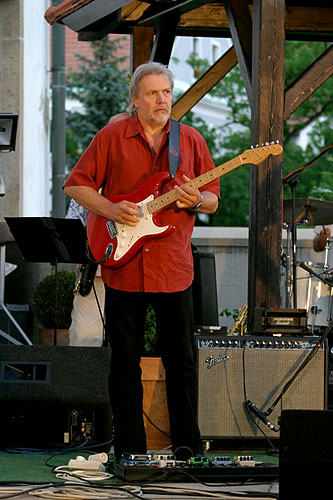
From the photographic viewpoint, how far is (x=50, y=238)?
20.7ft

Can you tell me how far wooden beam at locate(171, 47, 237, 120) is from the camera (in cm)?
882

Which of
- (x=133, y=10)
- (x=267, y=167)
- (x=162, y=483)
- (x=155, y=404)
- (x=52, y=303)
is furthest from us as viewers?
(x=52, y=303)

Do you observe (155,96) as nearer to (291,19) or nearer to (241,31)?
(241,31)

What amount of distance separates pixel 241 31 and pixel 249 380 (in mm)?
2564

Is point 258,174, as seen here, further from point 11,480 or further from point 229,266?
point 229,266

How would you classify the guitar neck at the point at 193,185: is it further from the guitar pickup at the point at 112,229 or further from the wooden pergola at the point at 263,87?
the wooden pergola at the point at 263,87

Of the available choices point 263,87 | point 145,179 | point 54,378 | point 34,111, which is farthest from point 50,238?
point 34,111

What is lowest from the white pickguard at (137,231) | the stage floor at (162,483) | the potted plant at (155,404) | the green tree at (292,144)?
the stage floor at (162,483)

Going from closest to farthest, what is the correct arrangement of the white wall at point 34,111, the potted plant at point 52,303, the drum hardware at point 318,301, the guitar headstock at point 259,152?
the guitar headstock at point 259,152 → the drum hardware at point 318,301 → the potted plant at point 52,303 → the white wall at point 34,111

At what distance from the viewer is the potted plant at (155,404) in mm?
6117

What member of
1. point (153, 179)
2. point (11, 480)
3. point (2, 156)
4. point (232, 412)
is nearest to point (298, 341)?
point (232, 412)

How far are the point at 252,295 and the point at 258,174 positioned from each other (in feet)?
2.62

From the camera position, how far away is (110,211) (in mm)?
5051

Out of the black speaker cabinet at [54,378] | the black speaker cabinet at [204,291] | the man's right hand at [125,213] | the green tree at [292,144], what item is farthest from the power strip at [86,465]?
the green tree at [292,144]
